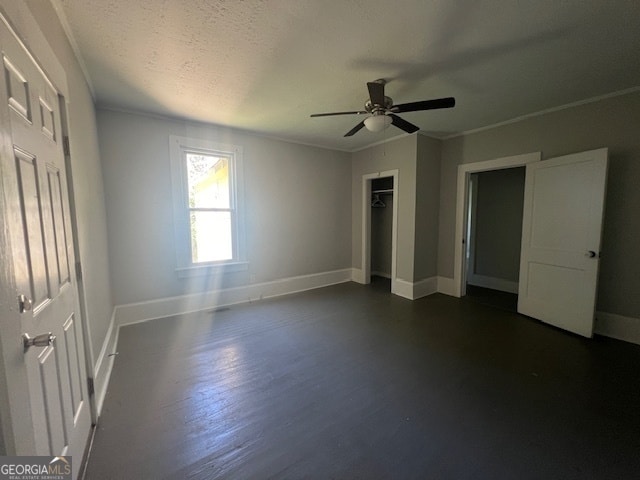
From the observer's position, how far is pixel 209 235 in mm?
3818

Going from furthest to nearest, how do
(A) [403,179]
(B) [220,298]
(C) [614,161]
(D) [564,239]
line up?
1. (A) [403,179]
2. (B) [220,298]
3. (D) [564,239]
4. (C) [614,161]

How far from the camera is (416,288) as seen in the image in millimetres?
4172

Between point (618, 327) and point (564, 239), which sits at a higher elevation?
point (564, 239)

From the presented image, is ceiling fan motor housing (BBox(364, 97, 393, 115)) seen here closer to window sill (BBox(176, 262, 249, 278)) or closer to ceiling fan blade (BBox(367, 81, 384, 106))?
ceiling fan blade (BBox(367, 81, 384, 106))

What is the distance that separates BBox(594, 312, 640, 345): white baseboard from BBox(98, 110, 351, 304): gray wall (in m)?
3.56

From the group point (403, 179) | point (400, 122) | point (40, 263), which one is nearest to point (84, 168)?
point (40, 263)

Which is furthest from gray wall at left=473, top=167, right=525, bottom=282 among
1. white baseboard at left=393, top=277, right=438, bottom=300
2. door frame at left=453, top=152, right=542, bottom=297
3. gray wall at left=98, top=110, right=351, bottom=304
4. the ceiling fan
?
the ceiling fan

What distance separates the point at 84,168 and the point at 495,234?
5647 mm

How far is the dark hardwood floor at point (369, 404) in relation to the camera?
1.41 meters

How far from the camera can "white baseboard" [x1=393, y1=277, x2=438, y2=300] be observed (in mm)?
4148

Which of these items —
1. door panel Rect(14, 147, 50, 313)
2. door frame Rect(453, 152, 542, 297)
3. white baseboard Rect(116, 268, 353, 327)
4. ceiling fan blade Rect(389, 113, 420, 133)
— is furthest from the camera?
door frame Rect(453, 152, 542, 297)

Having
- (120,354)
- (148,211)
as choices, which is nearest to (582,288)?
(120,354)

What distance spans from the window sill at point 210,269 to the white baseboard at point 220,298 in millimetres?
288

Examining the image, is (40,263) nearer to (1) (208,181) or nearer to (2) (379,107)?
(2) (379,107)
